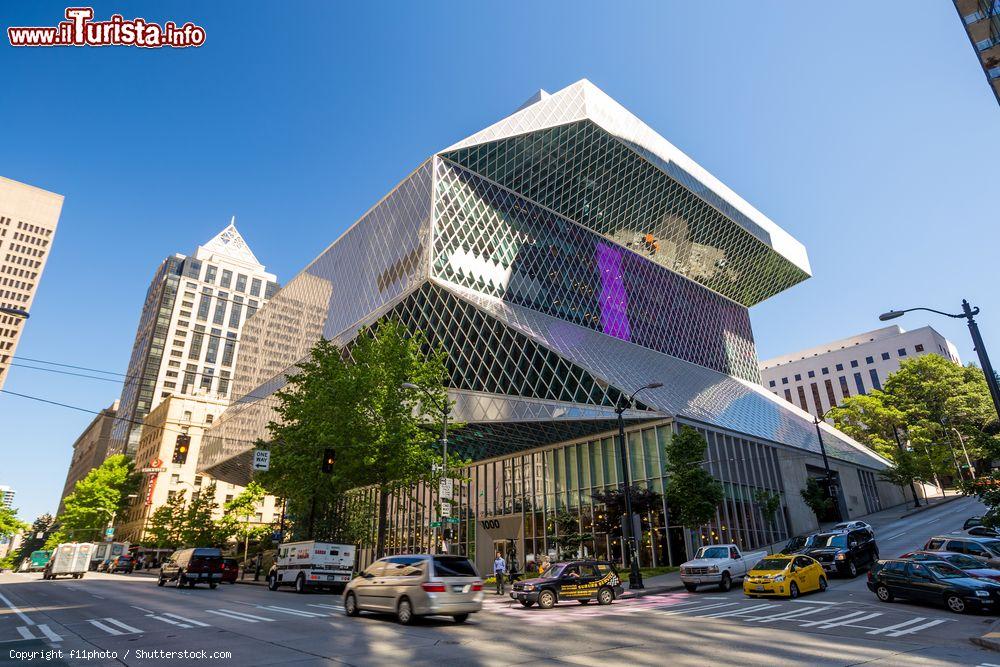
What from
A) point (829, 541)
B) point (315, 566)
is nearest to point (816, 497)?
point (829, 541)

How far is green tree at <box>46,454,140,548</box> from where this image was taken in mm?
91375

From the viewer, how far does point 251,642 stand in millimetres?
10734

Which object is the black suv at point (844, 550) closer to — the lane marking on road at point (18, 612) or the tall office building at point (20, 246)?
the lane marking on road at point (18, 612)

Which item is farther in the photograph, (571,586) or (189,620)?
(571,586)

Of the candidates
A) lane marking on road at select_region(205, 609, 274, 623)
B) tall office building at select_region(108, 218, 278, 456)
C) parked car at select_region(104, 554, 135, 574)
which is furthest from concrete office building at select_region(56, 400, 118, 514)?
lane marking on road at select_region(205, 609, 274, 623)

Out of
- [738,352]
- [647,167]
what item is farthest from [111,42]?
[738,352]

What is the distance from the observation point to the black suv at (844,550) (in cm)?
2462

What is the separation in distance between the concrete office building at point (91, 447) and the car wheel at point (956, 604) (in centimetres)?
13706

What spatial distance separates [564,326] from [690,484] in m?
20.7

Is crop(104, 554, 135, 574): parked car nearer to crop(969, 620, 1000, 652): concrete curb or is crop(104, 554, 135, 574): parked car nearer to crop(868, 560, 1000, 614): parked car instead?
crop(868, 560, 1000, 614): parked car

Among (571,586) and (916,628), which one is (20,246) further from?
(916,628)

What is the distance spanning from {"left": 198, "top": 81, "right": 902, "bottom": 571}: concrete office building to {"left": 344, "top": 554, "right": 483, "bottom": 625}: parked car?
1785 cm

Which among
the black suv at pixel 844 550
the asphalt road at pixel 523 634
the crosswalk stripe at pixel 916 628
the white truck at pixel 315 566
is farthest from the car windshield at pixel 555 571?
the white truck at pixel 315 566

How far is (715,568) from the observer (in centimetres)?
2339
